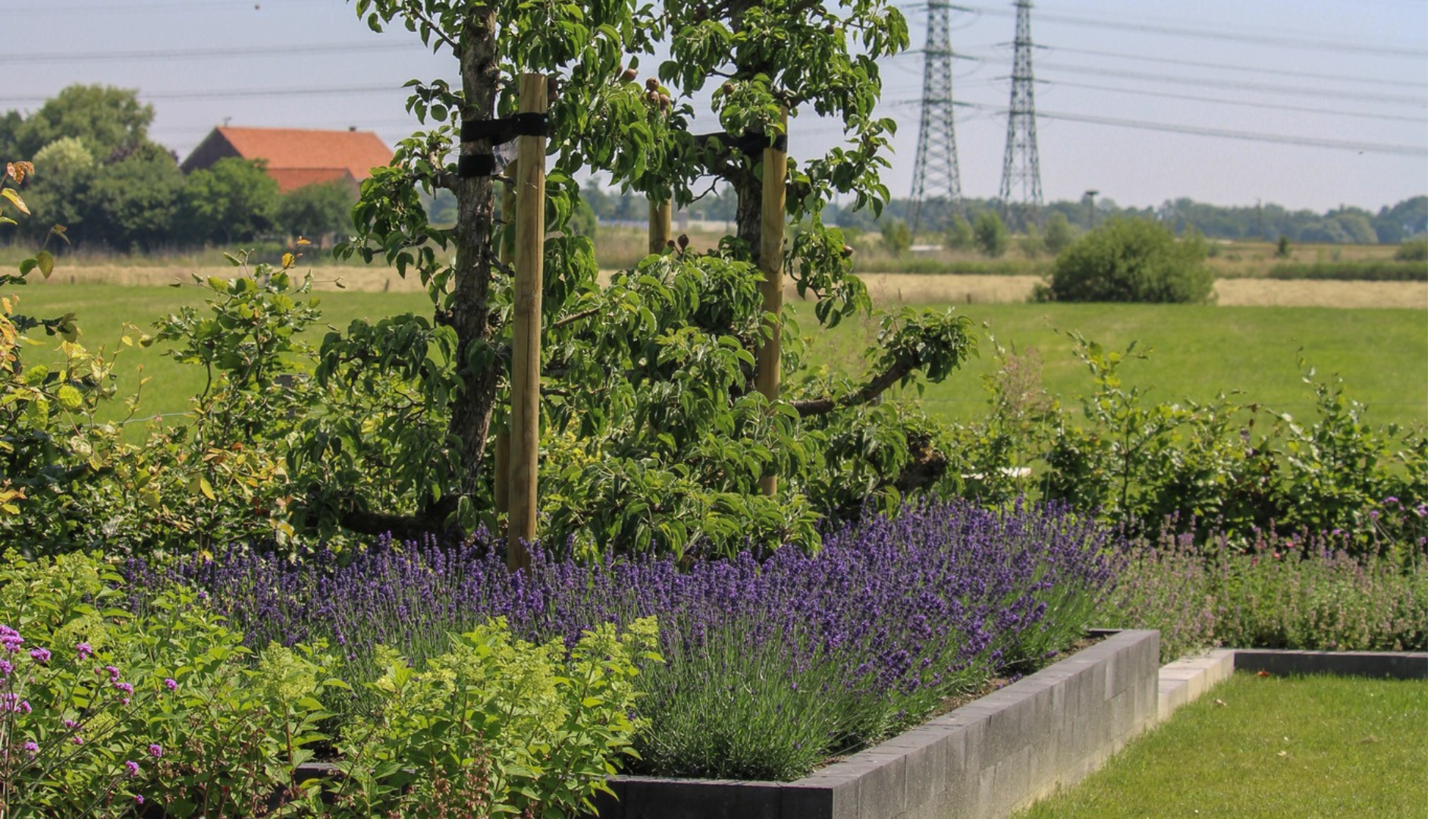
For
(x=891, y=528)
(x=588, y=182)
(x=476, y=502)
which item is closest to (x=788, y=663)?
(x=476, y=502)

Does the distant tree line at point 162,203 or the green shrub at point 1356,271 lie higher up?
the distant tree line at point 162,203

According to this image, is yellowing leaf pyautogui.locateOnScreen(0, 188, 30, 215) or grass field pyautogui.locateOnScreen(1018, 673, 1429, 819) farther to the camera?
grass field pyautogui.locateOnScreen(1018, 673, 1429, 819)

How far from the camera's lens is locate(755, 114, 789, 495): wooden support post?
6164mm

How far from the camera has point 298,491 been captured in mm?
4996

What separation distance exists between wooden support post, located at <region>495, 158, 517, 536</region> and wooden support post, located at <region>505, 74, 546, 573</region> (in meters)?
0.12

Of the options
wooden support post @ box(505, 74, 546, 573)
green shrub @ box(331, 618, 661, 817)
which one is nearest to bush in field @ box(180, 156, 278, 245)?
wooden support post @ box(505, 74, 546, 573)

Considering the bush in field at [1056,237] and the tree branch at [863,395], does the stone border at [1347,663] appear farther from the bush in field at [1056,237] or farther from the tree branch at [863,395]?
the bush in field at [1056,237]

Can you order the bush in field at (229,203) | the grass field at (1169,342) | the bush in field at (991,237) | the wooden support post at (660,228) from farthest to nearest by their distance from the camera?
1. the bush in field at (991,237)
2. the bush in field at (229,203)
3. the grass field at (1169,342)
4. the wooden support post at (660,228)

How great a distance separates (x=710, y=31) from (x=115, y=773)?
3.99 meters

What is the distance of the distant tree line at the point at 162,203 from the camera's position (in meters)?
51.3

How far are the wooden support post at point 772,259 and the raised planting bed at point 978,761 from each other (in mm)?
1525

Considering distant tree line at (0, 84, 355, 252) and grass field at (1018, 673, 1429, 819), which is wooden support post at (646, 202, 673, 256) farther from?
distant tree line at (0, 84, 355, 252)

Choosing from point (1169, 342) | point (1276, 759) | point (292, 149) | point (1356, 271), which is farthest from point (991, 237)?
point (1276, 759)

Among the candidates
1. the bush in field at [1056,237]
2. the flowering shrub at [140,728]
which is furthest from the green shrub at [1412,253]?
the flowering shrub at [140,728]
